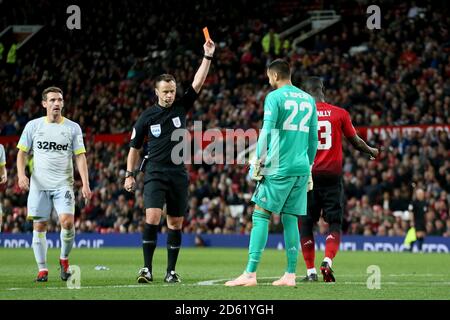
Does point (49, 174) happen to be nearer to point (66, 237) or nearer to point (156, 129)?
point (66, 237)

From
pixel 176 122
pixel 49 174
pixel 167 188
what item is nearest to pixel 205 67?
pixel 176 122

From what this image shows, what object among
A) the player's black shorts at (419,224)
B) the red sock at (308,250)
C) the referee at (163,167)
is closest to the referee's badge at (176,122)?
the referee at (163,167)

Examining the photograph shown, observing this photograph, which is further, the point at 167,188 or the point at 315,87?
the point at 315,87

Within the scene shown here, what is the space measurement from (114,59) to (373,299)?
29570 mm

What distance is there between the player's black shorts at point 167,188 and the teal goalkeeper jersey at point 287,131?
5.54 feet

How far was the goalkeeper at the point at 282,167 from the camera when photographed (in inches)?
397

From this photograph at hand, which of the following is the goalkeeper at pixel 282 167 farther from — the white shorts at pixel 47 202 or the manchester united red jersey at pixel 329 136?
the white shorts at pixel 47 202

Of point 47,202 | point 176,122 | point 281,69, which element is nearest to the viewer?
point 281,69

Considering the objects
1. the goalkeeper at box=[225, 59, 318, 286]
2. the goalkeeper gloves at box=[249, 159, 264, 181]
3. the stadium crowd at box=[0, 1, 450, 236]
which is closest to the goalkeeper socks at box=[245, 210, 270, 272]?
the goalkeeper at box=[225, 59, 318, 286]

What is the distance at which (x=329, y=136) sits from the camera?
11977mm

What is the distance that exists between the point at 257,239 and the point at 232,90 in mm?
22488

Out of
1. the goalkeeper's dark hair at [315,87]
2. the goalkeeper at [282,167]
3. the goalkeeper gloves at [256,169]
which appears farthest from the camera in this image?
the goalkeeper's dark hair at [315,87]

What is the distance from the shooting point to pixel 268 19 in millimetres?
36625

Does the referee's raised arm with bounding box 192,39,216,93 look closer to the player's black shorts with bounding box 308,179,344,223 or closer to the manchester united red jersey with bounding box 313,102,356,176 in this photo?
the manchester united red jersey with bounding box 313,102,356,176
